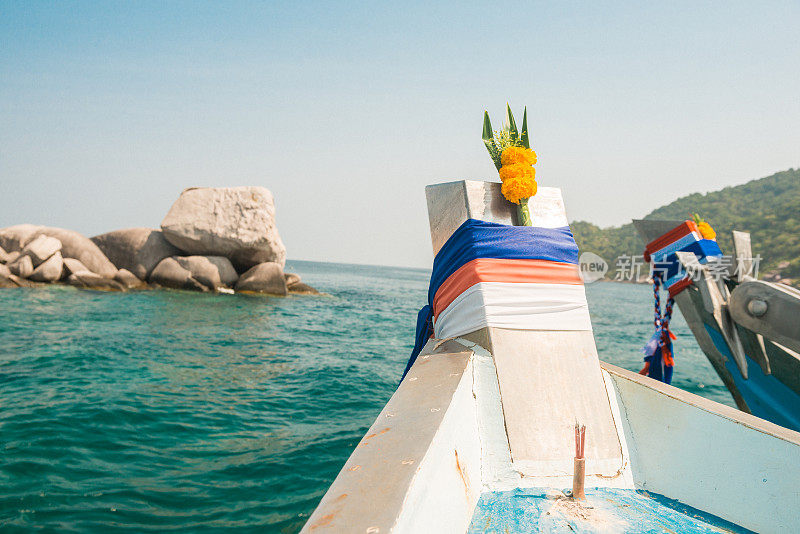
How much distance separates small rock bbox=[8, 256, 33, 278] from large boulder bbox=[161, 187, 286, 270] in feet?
16.9

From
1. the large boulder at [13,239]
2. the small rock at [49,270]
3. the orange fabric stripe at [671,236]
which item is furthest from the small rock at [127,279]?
the orange fabric stripe at [671,236]

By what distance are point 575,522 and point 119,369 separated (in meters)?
7.84

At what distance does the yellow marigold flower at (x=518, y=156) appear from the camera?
7.94ft

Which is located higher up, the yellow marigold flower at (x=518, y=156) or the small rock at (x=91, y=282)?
the yellow marigold flower at (x=518, y=156)

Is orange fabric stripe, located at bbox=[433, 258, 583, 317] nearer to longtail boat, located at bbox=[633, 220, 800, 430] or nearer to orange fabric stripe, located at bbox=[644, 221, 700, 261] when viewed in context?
longtail boat, located at bbox=[633, 220, 800, 430]

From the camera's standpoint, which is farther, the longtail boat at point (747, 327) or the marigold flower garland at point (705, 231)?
the marigold flower garland at point (705, 231)

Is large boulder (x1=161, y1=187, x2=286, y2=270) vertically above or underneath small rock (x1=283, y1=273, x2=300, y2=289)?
above

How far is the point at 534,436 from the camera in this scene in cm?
173

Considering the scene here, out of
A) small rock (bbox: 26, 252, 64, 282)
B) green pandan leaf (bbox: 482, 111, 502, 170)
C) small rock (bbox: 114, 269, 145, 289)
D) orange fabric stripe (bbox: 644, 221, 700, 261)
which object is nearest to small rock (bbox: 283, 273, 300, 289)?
small rock (bbox: 114, 269, 145, 289)

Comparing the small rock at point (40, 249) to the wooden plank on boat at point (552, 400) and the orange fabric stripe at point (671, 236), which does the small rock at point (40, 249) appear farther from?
the wooden plank on boat at point (552, 400)

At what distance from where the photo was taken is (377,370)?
8.59m

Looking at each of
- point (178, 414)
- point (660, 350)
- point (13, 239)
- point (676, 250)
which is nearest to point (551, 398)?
point (660, 350)

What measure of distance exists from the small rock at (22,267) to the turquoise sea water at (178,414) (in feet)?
22.1

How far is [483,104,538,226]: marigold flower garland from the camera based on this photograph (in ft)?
7.65
